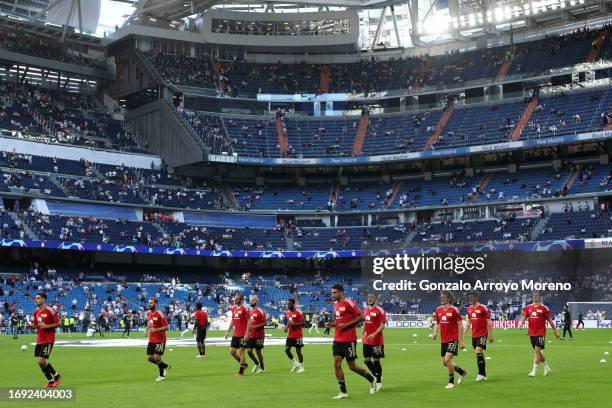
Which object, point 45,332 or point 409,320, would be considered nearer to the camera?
point 45,332

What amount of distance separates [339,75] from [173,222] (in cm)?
2990

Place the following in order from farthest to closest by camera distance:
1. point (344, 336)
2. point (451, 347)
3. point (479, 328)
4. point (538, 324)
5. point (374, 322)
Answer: point (538, 324) < point (479, 328) < point (451, 347) < point (374, 322) < point (344, 336)

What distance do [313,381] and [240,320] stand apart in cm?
454

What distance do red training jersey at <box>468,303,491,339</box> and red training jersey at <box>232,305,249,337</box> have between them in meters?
7.58

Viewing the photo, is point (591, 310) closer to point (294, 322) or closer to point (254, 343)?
point (294, 322)

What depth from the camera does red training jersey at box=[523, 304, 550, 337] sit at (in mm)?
24281

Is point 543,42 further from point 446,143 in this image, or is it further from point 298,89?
point 298,89

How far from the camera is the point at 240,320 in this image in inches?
1083

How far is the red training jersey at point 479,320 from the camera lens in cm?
2327

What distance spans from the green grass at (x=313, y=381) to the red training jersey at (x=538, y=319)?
1235 millimetres

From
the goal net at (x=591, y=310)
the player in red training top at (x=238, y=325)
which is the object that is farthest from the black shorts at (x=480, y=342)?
the goal net at (x=591, y=310)

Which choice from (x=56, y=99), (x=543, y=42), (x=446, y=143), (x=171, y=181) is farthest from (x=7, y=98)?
(x=543, y=42)

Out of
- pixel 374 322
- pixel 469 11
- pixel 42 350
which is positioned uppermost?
pixel 469 11

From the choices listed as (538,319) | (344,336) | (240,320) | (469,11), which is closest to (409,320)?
(469,11)
